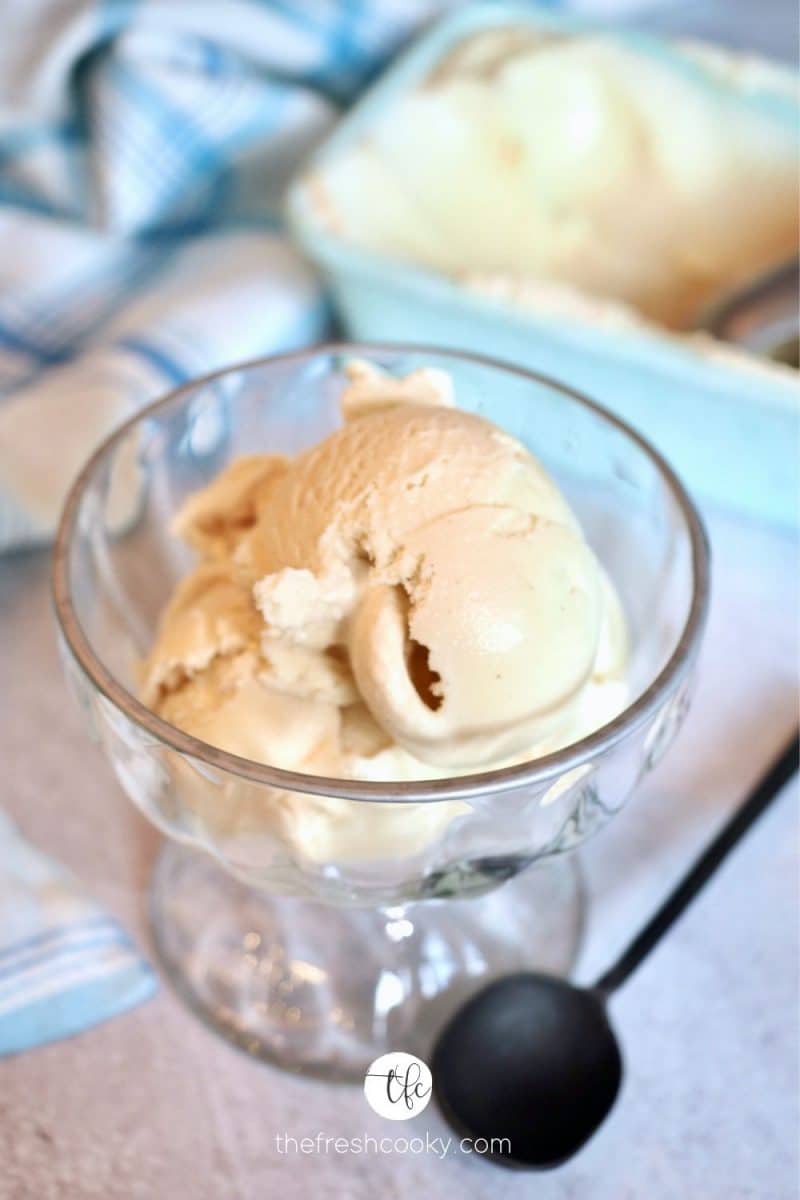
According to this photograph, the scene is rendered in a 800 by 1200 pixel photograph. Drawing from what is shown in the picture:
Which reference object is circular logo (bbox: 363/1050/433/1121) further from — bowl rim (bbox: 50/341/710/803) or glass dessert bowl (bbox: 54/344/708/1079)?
bowl rim (bbox: 50/341/710/803)

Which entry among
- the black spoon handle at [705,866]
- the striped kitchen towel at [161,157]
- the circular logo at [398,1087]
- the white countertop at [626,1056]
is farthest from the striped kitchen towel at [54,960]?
the striped kitchen towel at [161,157]

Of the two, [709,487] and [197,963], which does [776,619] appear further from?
[197,963]

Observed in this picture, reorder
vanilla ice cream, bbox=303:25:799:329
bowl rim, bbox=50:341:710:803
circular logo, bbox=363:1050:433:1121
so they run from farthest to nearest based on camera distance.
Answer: vanilla ice cream, bbox=303:25:799:329
circular logo, bbox=363:1050:433:1121
bowl rim, bbox=50:341:710:803

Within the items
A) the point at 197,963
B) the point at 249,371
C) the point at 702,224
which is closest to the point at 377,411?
the point at 249,371

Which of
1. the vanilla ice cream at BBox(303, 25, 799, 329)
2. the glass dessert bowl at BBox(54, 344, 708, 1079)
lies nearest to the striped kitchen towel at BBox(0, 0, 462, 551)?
the vanilla ice cream at BBox(303, 25, 799, 329)

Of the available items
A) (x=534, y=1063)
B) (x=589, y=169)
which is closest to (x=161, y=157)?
(x=589, y=169)

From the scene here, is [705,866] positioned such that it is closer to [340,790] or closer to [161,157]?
[340,790]
